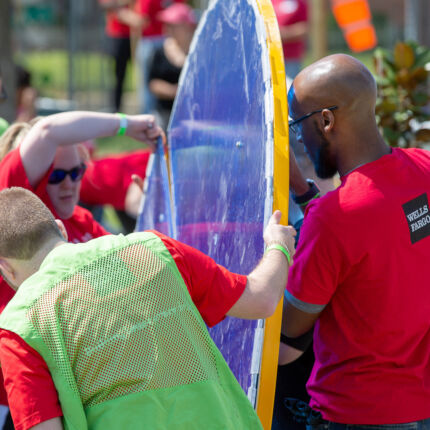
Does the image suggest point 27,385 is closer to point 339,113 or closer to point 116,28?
point 339,113

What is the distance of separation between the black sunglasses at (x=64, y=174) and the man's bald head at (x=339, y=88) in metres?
1.11

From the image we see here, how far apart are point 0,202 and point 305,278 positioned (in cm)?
83

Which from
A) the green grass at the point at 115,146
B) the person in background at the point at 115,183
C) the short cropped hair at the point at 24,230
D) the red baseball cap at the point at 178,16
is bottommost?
the green grass at the point at 115,146

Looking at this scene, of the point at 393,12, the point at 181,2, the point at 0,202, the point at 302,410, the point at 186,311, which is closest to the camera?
the point at 186,311

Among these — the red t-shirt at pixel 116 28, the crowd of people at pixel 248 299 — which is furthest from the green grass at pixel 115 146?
the crowd of people at pixel 248 299

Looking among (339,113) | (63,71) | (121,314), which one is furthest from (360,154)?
(63,71)

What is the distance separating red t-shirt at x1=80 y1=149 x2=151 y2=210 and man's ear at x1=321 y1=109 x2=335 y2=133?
2860mm

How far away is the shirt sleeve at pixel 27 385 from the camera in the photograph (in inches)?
66.4

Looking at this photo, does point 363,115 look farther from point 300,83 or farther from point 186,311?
point 186,311

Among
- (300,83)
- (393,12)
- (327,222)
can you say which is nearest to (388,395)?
(327,222)

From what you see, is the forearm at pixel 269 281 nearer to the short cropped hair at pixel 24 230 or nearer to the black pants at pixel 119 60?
the short cropped hair at pixel 24 230

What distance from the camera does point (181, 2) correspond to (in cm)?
852

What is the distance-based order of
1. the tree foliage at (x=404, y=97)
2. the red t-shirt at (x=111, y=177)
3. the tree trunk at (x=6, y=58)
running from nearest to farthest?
the tree foliage at (x=404, y=97), the red t-shirt at (x=111, y=177), the tree trunk at (x=6, y=58)

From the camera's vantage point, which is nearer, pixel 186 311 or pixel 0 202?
pixel 186 311
